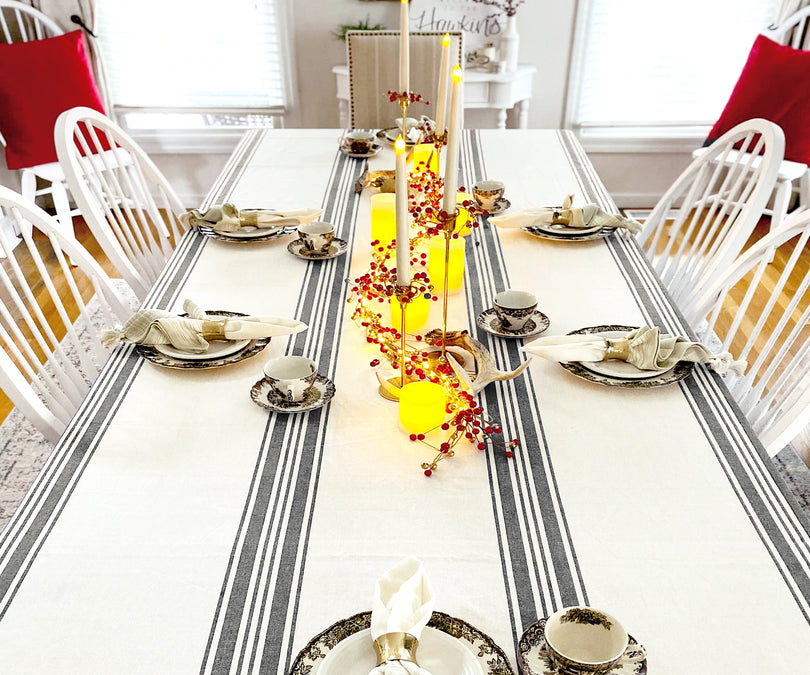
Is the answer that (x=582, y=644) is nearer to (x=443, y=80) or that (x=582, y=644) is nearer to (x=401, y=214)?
(x=401, y=214)

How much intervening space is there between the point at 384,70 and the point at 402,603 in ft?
7.39

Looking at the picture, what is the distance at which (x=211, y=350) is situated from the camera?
1275 mm

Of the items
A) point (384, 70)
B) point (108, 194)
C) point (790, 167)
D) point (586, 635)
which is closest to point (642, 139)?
point (790, 167)

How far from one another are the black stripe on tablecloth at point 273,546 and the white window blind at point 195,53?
263cm

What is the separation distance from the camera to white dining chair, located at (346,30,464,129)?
2641 mm

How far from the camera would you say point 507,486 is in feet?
3.31

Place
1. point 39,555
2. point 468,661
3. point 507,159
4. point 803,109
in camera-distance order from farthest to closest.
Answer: point 803,109 < point 507,159 < point 39,555 < point 468,661

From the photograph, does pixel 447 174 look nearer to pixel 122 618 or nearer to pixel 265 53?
pixel 122 618

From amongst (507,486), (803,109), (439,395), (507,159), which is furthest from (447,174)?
(803,109)

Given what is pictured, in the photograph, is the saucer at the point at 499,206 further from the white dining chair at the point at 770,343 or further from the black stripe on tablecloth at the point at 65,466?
the black stripe on tablecloth at the point at 65,466

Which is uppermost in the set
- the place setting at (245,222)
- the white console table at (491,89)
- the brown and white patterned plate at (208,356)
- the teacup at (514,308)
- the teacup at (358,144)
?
the white console table at (491,89)

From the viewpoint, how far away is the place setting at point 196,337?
1249mm

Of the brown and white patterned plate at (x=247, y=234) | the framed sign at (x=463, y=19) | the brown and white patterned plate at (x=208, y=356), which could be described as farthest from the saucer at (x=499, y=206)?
the framed sign at (x=463, y=19)

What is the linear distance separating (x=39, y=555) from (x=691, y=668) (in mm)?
730
